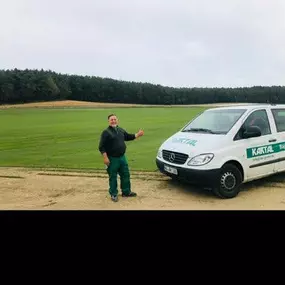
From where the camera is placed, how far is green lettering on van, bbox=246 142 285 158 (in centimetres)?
754

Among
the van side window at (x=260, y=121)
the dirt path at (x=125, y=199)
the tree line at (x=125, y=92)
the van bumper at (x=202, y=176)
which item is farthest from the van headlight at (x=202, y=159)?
the tree line at (x=125, y=92)

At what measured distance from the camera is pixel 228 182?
23.6 ft

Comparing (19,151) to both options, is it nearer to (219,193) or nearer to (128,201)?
(128,201)

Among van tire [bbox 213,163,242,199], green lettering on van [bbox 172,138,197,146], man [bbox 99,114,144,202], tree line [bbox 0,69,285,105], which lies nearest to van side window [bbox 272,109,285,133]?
van tire [bbox 213,163,242,199]

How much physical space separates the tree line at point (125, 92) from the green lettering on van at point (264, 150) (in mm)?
72799

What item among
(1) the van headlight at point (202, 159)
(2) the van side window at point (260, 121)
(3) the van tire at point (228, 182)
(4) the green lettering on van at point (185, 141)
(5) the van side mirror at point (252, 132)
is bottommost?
(3) the van tire at point (228, 182)

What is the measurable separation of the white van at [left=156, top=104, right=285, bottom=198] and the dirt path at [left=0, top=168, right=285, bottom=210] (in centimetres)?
41

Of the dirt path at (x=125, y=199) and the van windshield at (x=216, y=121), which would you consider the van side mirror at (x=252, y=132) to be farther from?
the dirt path at (x=125, y=199)

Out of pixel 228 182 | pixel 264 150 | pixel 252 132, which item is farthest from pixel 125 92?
pixel 228 182

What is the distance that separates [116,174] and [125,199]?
57 cm

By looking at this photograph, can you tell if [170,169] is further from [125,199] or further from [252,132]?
[252,132]

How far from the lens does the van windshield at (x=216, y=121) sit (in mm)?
7855
